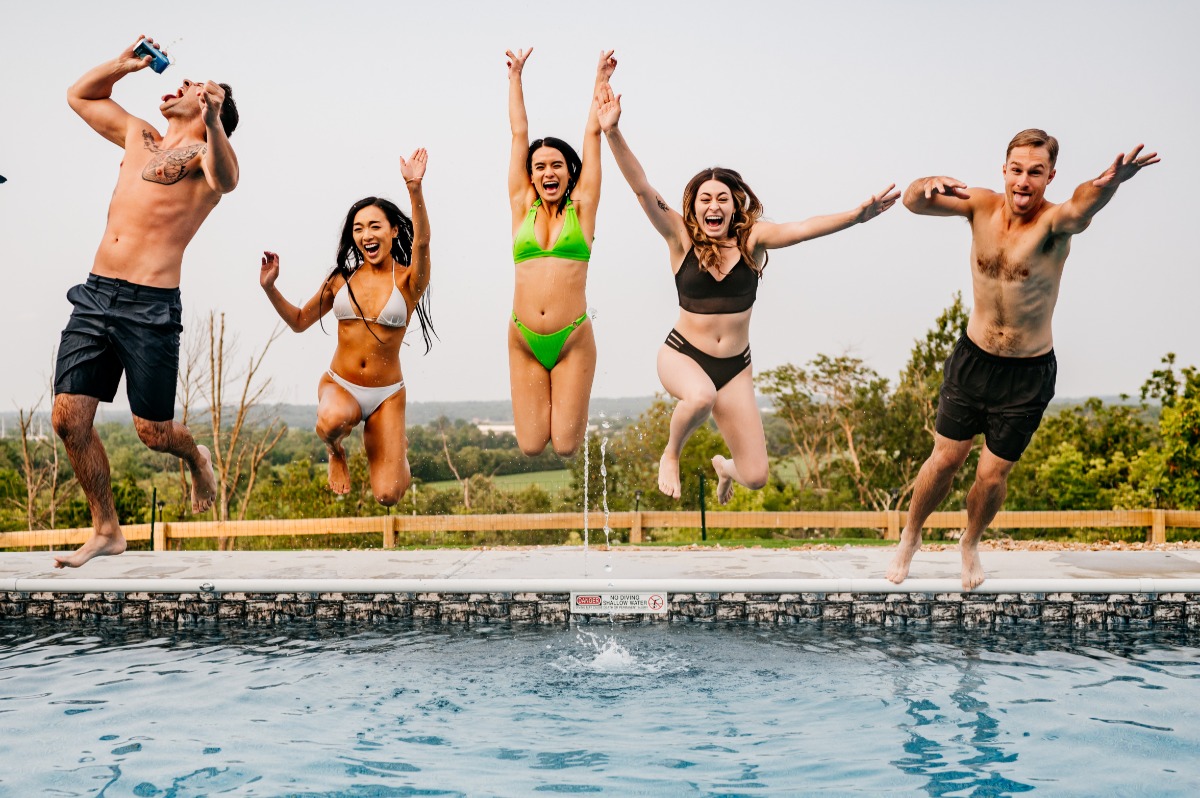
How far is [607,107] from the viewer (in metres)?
6.44

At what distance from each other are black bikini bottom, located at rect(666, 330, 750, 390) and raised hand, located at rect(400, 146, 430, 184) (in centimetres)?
177

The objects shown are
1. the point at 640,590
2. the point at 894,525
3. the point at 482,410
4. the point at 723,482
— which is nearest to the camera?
the point at 723,482

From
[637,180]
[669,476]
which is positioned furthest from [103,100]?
[669,476]

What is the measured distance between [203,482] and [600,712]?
110 inches

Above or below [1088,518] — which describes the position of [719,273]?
above

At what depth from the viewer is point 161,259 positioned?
664 cm

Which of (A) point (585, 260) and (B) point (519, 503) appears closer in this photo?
(A) point (585, 260)

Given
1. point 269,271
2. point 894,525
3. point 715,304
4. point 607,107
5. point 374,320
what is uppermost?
point 607,107

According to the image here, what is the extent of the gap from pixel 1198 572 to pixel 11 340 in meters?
13.9

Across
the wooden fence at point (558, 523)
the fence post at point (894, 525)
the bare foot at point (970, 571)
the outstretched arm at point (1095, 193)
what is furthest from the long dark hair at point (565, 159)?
the fence post at point (894, 525)

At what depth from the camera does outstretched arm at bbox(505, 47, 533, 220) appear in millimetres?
6586

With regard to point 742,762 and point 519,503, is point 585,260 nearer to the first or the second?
point 742,762

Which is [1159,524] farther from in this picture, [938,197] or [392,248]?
[392,248]

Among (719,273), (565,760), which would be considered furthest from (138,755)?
(719,273)
